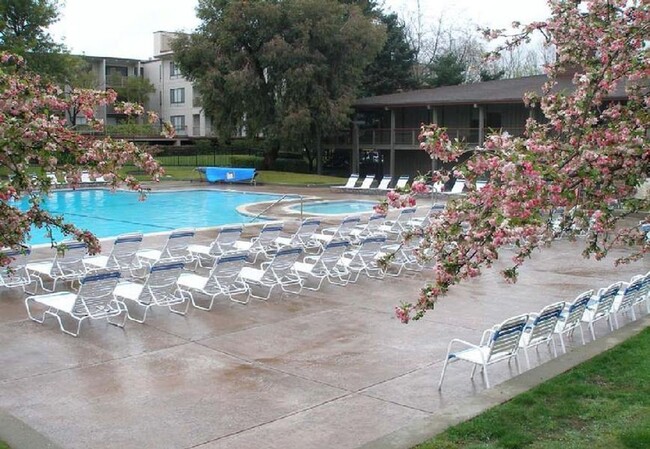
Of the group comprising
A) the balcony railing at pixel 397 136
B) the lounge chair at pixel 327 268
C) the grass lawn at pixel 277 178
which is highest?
the balcony railing at pixel 397 136

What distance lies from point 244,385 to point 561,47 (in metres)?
4.97

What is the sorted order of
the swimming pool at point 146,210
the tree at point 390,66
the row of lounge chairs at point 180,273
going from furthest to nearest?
→ the tree at point 390,66 < the swimming pool at point 146,210 < the row of lounge chairs at point 180,273

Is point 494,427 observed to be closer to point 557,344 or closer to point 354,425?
point 354,425

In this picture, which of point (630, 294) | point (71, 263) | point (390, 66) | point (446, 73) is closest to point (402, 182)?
point (71, 263)

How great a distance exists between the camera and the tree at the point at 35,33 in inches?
1875

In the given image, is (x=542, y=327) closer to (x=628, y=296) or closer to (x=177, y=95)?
(x=628, y=296)

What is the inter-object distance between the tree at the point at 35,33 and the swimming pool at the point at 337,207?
2363 cm

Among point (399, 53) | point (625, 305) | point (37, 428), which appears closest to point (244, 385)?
point (37, 428)

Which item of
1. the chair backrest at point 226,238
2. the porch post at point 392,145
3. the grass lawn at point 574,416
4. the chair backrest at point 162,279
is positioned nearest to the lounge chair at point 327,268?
the chair backrest at point 226,238

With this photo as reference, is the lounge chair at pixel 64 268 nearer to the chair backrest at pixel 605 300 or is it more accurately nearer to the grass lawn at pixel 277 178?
the chair backrest at pixel 605 300

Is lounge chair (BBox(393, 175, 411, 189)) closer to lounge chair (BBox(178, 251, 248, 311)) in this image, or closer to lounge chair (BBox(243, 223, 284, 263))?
lounge chair (BBox(178, 251, 248, 311))

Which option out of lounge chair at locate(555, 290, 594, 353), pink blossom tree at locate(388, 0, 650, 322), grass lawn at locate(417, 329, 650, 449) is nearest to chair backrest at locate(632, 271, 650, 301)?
lounge chair at locate(555, 290, 594, 353)

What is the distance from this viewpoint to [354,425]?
24.3 ft

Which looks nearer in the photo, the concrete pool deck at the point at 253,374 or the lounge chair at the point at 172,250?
the concrete pool deck at the point at 253,374
